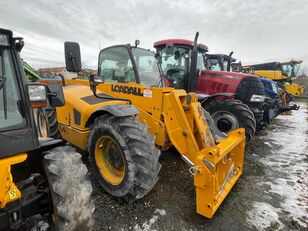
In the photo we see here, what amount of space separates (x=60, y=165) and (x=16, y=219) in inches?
18.6

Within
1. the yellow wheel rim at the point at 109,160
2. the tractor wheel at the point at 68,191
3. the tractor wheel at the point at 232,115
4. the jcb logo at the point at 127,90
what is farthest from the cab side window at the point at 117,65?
the tractor wheel at the point at 232,115

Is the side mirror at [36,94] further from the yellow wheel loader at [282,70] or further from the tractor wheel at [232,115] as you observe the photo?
the yellow wheel loader at [282,70]

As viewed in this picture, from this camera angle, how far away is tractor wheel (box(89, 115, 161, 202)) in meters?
2.61

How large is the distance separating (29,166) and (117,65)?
2525 mm

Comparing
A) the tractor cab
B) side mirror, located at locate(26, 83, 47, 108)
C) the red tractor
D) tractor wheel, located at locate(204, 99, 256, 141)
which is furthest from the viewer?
the tractor cab

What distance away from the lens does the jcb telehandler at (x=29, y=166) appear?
60.4 inches

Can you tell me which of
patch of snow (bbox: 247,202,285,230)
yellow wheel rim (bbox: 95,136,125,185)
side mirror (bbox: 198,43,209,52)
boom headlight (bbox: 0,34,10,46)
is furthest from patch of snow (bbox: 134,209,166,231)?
side mirror (bbox: 198,43,209,52)

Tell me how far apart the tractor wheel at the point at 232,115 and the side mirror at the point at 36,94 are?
14.3ft

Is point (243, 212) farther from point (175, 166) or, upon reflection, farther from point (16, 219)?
point (16, 219)

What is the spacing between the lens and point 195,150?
307 centimetres

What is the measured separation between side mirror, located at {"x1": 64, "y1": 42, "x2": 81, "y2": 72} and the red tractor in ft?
9.99

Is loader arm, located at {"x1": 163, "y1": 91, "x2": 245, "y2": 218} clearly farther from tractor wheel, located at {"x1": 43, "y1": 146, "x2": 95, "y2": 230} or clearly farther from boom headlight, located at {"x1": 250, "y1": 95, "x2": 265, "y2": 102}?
boom headlight, located at {"x1": 250, "y1": 95, "x2": 265, "y2": 102}

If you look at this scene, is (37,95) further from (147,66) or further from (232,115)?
(232,115)

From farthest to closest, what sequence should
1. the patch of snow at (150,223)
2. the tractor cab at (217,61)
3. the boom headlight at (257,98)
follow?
the tractor cab at (217,61), the boom headlight at (257,98), the patch of snow at (150,223)
